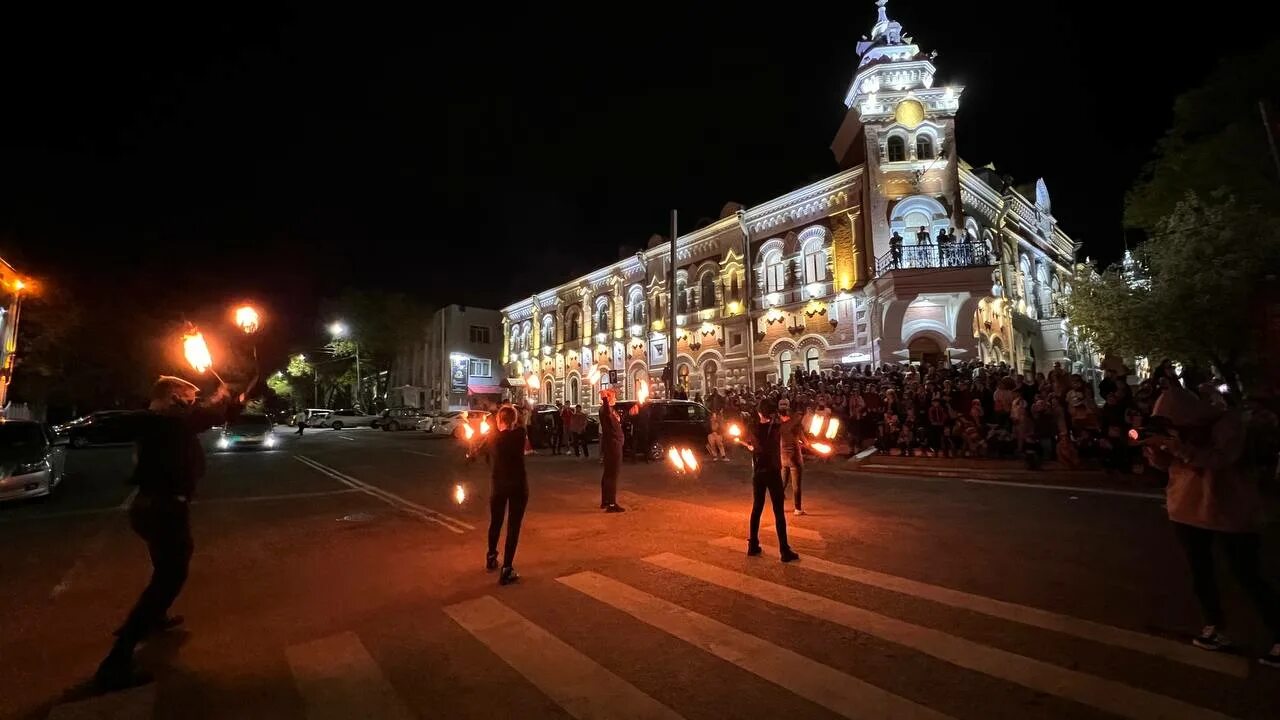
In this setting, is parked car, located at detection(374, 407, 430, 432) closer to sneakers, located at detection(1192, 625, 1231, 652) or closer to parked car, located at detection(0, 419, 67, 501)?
parked car, located at detection(0, 419, 67, 501)

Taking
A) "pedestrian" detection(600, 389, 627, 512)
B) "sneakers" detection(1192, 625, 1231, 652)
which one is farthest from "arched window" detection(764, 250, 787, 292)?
"sneakers" detection(1192, 625, 1231, 652)

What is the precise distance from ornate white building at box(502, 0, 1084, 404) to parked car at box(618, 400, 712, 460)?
15.9 ft

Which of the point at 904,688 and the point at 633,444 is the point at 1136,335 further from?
the point at 904,688

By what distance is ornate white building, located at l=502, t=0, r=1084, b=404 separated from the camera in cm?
2225

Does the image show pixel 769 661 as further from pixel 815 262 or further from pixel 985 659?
pixel 815 262

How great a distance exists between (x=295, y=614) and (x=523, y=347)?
4241 cm

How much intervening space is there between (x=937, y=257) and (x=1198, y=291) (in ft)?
23.7

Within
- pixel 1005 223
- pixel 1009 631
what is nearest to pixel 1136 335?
pixel 1005 223

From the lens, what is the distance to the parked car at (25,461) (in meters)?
10.1

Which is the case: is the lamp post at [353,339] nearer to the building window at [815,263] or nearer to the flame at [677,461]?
the building window at [815,263]

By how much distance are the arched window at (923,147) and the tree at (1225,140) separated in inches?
312

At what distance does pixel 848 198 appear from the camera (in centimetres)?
2527

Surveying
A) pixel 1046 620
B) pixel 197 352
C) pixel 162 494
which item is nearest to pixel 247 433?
pixel 197 352

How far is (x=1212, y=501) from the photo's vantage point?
401 centimetres
